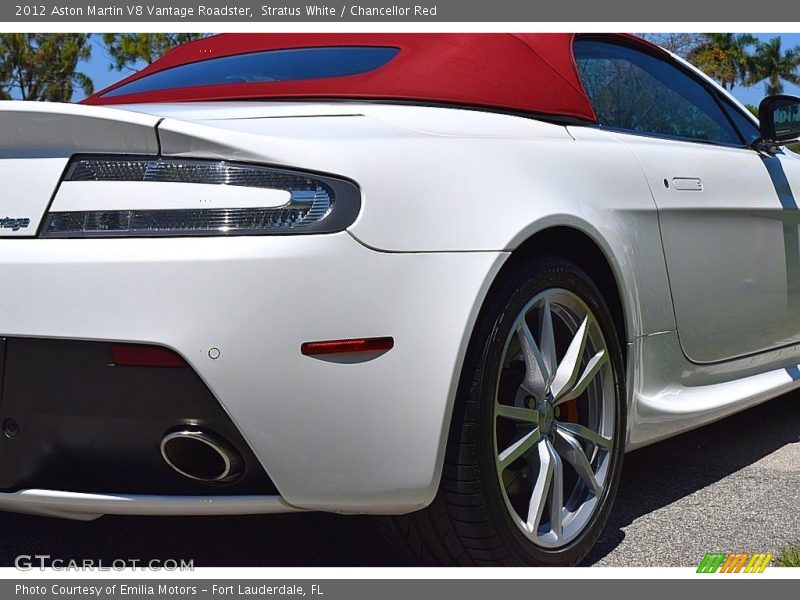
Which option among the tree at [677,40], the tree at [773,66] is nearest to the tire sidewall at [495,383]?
the tree at [677,40]

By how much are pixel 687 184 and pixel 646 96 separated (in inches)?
19.1

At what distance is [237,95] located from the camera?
2807mm

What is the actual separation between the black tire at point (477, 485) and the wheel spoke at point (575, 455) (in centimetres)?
28

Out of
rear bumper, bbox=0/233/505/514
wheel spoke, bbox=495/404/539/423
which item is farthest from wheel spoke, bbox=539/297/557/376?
rear bumper, bbox=0/233/505/514

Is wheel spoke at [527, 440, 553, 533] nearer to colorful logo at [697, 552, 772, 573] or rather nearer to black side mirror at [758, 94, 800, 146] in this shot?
colorful logo at [697, 552, 772, 573]

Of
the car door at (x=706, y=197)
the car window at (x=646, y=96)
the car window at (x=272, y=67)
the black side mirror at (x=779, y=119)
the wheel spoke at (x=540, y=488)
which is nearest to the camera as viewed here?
the wheel spoke at (x=540, y=488)

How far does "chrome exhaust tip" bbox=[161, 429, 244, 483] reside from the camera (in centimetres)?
202

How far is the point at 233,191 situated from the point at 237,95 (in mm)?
874

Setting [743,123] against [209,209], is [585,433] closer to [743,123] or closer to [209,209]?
[209,209]

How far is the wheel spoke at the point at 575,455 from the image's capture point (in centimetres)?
261

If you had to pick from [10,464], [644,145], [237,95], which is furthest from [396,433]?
[644,145]

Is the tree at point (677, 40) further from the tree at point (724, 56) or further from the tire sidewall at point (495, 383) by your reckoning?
the tire sidewall at point (495, 383)

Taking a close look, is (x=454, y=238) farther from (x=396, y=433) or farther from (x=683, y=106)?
(x=683, y=106)

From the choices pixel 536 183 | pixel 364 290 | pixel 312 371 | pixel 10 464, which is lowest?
pixel 10 464
